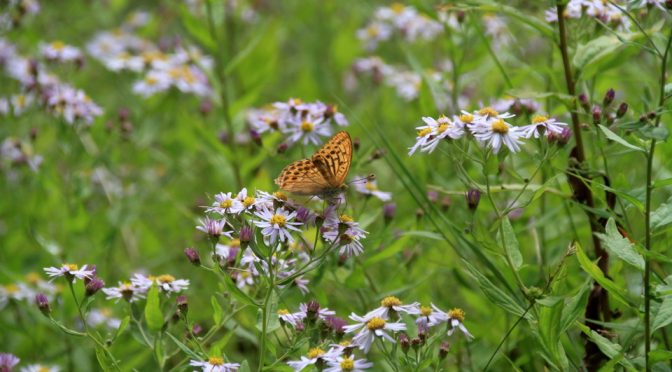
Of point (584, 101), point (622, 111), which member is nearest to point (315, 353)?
point (622, 111)

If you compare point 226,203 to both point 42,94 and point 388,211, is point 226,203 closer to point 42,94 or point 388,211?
point 388,211

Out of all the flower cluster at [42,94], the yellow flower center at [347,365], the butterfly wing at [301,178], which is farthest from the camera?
the flower cluster at [42,94]

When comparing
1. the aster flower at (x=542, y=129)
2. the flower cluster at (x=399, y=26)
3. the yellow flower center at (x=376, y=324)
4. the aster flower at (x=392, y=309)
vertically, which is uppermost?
the aster flower at (x=542, y=129)

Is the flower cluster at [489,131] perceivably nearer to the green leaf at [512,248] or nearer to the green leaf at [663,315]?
the green leaf at [512,248]

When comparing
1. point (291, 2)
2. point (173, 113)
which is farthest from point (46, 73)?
point (291, 2)

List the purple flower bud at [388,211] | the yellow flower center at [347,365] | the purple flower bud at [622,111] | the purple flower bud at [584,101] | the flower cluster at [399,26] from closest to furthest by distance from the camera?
1. the yellow flower center at [347,365]
2. the purple flower bud at [622,111]
3. the purple flower bud at [584,101]
4. the purple flower bud at [388,211]
5. the flower cluster at [399,26]

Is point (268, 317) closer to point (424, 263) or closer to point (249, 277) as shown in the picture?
point (249, 277)

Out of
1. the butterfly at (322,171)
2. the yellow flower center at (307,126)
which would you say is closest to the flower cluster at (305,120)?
the yellow flower center at (307,126)
